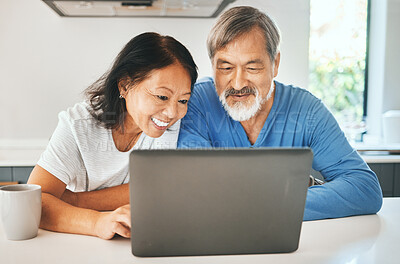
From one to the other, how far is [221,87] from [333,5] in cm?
99

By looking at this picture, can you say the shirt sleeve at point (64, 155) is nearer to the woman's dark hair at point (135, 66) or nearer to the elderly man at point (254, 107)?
the woman's dark hair at point (135, 66)

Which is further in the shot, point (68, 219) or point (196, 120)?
point (196, 120)

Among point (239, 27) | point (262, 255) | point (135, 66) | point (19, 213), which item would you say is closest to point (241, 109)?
point (239, 27)

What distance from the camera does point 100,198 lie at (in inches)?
47.3

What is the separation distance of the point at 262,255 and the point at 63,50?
4.78 ft

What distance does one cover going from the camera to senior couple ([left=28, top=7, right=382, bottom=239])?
1.07 meters

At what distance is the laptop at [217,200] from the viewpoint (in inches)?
25.7

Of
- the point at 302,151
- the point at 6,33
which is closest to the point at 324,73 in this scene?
the point at 302,151

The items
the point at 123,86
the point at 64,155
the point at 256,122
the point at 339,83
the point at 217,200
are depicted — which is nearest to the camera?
the point at 217,200

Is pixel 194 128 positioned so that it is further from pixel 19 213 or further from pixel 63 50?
pixel 63 50

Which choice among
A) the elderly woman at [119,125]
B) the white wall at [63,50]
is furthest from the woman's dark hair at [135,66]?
the white wall at [63,50]

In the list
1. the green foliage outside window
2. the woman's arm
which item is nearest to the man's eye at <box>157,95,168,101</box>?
the woman's arm

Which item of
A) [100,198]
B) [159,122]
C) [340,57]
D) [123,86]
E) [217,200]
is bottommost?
[100,198]

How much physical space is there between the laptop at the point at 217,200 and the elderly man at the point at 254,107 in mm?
480
